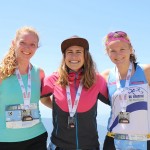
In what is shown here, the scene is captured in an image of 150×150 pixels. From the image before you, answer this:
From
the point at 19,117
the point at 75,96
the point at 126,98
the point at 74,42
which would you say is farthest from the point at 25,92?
the point at 126,98

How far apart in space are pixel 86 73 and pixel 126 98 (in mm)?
960

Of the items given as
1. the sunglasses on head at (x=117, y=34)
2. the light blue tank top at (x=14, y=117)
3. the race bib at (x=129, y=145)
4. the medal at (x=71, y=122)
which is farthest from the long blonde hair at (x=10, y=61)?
the race bib at (x=129, y=145)

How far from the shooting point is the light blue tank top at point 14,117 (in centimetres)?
515

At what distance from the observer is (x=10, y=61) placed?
546 centimetres

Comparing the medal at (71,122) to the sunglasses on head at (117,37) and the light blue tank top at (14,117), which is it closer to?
the light blue tank top at (14,117)

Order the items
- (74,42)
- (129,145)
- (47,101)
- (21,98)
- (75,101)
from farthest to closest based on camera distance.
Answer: (47,101)
(74,42)
(75,101)
(21,98)
(129,145)

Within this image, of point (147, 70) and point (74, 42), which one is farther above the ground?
point (74, 42)

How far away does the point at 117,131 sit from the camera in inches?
210

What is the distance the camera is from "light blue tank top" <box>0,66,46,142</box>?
515 cm

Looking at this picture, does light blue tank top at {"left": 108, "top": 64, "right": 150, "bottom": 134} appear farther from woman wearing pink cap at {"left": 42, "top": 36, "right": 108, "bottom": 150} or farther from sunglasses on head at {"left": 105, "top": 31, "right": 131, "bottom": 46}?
sunglasses on head at {"left": 105, "top": 31, "right": 131, "bottom": 46}

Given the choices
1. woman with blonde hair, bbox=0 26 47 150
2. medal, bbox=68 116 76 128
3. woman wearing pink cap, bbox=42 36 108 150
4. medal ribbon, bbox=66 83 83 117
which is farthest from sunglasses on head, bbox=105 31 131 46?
medal, bbox=68 116 76 128

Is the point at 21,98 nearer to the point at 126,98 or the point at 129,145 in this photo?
the point at 126,98

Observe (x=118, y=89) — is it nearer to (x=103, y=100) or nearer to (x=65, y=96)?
(x=103, y=100)

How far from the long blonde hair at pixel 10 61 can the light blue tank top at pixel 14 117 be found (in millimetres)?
123
